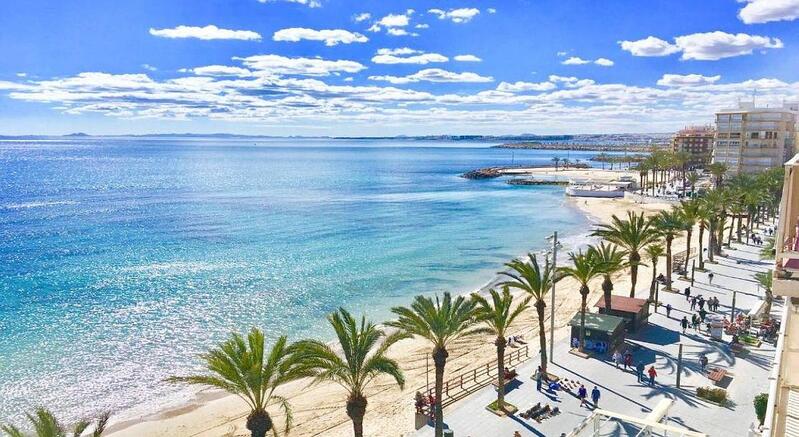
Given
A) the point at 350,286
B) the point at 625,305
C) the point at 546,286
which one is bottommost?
the point at 350,286

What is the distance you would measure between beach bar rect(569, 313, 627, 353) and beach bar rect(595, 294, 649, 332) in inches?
54.7

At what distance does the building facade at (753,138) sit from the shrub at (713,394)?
279 feet

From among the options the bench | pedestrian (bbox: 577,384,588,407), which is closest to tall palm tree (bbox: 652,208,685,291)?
the bench

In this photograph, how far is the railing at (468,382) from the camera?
2250 centimetres

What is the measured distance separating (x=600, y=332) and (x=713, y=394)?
5626 millimetres

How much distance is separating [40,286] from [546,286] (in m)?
40.5

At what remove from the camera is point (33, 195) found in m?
108

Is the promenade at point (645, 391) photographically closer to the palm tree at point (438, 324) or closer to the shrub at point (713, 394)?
the shrub at point (713, 394)

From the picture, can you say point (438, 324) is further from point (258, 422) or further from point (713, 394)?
point (713, 394)

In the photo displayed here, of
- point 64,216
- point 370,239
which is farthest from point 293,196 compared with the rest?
point 370,239

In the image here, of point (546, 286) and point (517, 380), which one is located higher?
point (546, 286)

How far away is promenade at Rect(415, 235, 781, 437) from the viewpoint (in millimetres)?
19234

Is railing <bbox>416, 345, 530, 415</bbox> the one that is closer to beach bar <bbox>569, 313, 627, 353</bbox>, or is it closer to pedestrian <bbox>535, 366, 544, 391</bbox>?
pedestrian <bbox>535, 366, 544, 391</bbox>

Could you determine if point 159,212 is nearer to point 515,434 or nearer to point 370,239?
point 370,239
